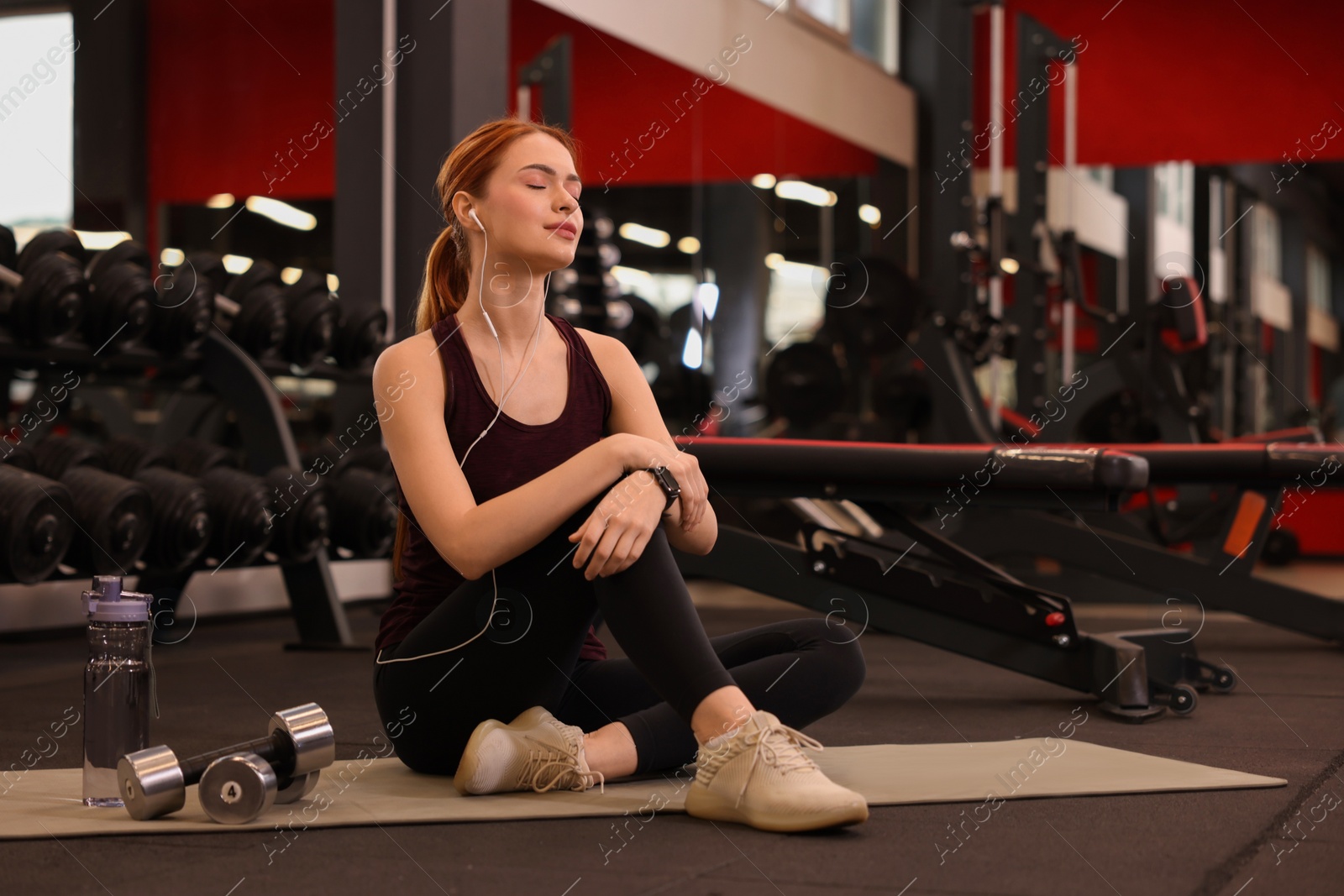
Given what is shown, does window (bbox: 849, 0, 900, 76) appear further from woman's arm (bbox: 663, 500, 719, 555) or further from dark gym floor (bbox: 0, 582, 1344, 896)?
woman's arm (bbox: 663, 500, 719, 555)

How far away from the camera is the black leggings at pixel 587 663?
1.57m

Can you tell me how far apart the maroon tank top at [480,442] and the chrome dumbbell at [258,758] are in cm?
16

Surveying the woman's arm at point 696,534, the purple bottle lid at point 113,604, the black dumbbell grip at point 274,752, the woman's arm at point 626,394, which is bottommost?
the black dumbbell grip at point 274,752

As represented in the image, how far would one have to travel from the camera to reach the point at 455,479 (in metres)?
1.66

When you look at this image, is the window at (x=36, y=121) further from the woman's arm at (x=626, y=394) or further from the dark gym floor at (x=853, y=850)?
the woman's arm at (x=626, y=394)

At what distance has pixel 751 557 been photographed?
281cm

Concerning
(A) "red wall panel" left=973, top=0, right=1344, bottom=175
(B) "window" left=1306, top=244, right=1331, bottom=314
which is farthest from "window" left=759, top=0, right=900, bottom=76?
(B) "window" left=1306, top=244, right=1331, bottom=314

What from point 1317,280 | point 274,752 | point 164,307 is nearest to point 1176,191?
point 1317,280

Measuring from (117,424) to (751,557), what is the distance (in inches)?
136

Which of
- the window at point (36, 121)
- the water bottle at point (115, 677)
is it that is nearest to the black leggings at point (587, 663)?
the water bottle at point (115, 677)

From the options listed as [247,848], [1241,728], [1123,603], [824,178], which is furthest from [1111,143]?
[247,848]

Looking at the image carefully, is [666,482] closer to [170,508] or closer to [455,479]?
[455,479]

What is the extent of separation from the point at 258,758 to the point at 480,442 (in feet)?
1.51

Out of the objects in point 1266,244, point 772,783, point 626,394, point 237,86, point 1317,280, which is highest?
point 237,86
